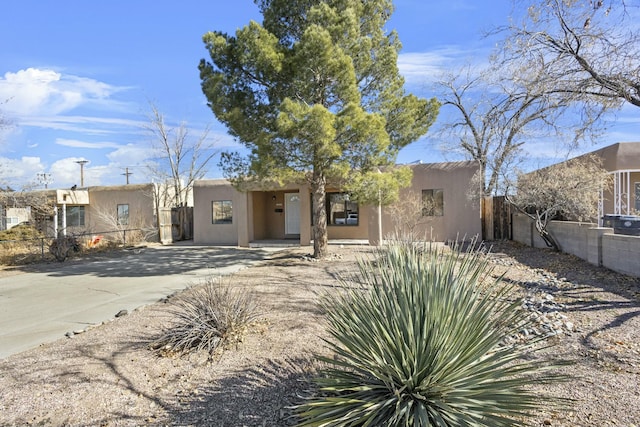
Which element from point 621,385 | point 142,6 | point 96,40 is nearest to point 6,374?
point 621,385

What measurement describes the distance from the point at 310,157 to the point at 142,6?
5490mm

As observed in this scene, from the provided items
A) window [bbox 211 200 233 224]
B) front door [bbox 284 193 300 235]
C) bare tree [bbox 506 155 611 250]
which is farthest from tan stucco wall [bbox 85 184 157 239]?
bare tree [bbox 506 155 611 250]

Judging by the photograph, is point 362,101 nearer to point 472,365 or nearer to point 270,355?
point 270,355

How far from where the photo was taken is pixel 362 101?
12.0 meters

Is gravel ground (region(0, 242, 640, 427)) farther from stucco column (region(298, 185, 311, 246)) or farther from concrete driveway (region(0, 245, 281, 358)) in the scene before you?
stucco column (region(298, 185, 311, 246))

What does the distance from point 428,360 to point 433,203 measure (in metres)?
13.7

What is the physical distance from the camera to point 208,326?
15.9ft

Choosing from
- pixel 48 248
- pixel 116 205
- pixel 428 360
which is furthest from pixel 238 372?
pixel 116 205

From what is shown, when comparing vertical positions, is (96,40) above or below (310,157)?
above

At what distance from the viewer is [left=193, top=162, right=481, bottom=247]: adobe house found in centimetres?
1502

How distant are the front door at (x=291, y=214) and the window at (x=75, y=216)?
1394 cm

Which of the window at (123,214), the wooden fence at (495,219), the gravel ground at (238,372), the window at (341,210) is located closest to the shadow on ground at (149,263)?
the window at (341,210)

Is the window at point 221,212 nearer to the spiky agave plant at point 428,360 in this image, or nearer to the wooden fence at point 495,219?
the wooden fence at point 495,219

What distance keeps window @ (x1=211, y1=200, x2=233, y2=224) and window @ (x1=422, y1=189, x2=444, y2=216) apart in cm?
878
